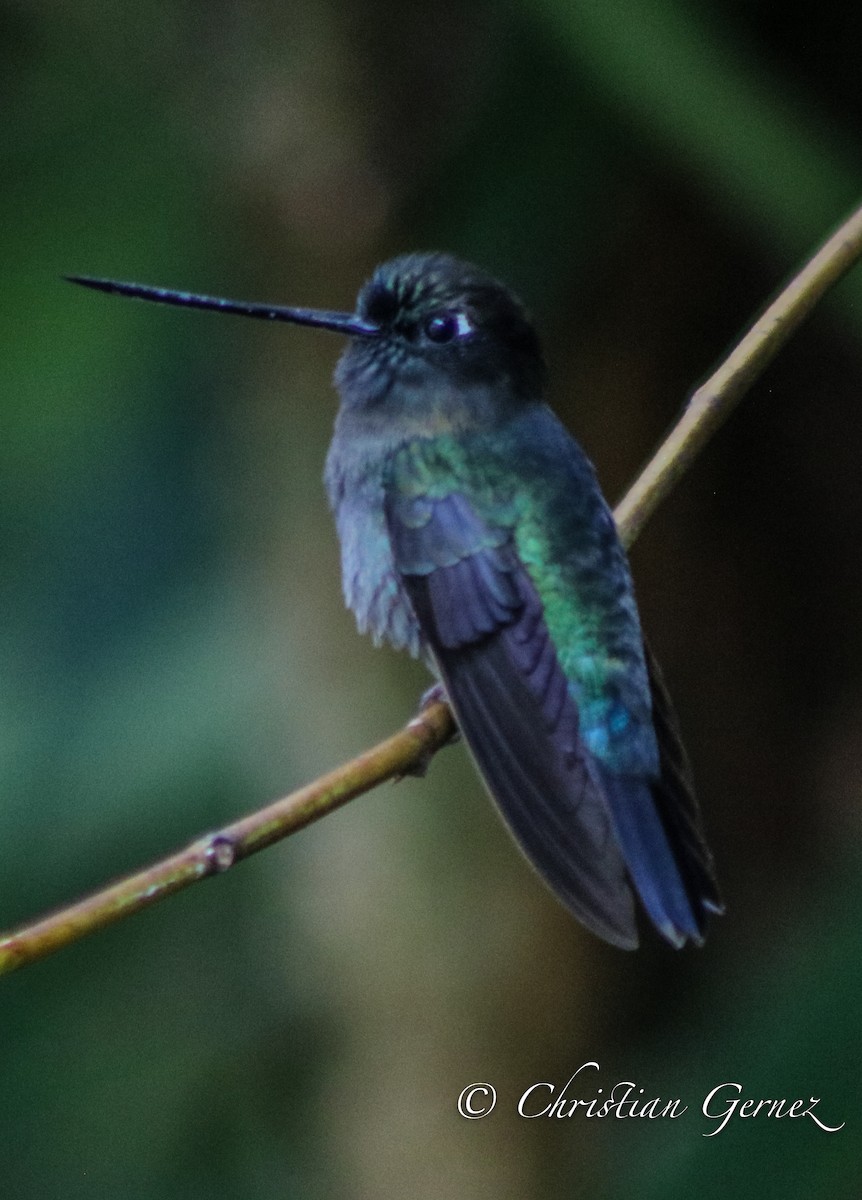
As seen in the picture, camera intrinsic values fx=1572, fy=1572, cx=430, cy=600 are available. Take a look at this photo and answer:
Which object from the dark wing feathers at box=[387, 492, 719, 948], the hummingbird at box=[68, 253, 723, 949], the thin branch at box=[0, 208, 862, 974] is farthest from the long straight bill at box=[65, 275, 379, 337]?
the thin branch at box=[0, 208, 862, 974]

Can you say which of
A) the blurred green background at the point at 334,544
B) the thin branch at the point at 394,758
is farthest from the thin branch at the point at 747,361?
the blurred green background at the point at 334,544

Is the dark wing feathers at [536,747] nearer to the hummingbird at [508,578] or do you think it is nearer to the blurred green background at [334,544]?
the hummingbird at [508,578]

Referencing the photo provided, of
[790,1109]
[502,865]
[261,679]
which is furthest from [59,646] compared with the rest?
[790,1109]

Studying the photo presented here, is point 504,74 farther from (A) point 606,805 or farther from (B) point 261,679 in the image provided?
(A) point 606,805

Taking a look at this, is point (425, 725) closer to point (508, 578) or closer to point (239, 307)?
point (508, 578)

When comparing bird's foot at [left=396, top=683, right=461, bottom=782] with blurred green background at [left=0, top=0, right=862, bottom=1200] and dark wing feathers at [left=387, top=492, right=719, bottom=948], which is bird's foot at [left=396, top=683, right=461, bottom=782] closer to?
dark wing feathers at [left=387, top=492, right=719, bottom=948]
